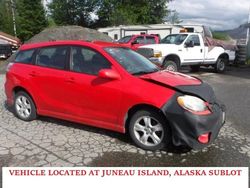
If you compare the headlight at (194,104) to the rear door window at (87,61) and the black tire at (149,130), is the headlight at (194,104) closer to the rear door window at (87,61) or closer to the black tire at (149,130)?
Answer: the black tire at (149,130)

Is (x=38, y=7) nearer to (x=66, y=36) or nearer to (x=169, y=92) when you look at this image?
(x=66, y=36)

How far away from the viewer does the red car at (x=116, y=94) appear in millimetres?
3979

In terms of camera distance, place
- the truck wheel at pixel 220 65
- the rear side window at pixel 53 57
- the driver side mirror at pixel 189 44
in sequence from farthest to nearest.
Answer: the truck wheel at pixel 220 65
the driver side mirror at pixel 189 44
the rear side window at pixel 53 57

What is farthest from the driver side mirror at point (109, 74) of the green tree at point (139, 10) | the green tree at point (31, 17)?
the green tree at point (31, 17)

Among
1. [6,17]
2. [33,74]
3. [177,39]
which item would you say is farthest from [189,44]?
[6,17]

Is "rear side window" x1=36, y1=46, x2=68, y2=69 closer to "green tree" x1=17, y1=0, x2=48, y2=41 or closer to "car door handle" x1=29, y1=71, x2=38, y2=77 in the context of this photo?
"car door handle" x1=29, y1=71, x2=38, y2=77

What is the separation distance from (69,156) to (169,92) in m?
1.70

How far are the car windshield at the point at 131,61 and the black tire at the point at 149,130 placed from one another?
734 mm

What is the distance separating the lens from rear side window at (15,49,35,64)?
557cm

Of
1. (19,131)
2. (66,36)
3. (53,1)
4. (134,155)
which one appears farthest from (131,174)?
(53,1)

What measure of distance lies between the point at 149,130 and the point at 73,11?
46.9 m

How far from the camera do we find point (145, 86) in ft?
13.8

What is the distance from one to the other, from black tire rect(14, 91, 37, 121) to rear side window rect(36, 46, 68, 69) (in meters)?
0.76

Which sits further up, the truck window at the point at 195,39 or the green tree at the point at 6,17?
the green tree at the point at 6,17
